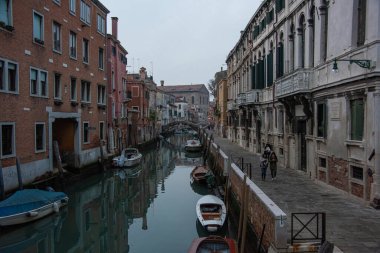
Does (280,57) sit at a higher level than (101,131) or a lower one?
higher

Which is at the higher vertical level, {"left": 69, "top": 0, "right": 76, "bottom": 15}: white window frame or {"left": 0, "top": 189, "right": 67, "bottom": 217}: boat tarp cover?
{"left": 69, "top": 0, "right": 76, "bottom": 15}: white window frame

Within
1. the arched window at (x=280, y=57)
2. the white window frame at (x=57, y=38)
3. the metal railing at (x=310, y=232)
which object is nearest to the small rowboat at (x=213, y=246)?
the metal railing at (x=310, y=232)

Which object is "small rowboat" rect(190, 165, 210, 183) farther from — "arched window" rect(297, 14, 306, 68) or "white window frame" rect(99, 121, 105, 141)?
"white window frame" rect(99, 121, 105, 141)

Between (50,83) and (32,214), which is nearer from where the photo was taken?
(32,214)

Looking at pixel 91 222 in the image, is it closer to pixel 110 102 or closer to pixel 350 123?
pixel 350 123

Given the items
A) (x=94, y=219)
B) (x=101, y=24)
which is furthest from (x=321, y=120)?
(x=101, y=24)

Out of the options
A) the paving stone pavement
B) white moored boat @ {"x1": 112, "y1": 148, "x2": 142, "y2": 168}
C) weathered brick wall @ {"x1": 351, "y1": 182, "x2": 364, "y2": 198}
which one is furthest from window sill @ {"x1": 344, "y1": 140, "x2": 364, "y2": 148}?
white moored boat @ {"x1": 112, "y1": 148, "x2": 142, "y2": 168}

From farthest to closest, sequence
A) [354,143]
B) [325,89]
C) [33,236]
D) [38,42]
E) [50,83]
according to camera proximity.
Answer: [50,83], [38,42], [325,89], [33,236], [354,143]

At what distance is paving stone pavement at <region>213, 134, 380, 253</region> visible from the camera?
7.32m

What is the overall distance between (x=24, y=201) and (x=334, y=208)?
9.44 m

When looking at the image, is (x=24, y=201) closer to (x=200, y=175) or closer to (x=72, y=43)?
(x=200, y=175)

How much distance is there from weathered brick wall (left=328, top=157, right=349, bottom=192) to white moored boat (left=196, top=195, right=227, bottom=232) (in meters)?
3.66

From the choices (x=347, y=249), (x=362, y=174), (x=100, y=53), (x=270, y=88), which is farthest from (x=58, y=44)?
(x=347, y=249)

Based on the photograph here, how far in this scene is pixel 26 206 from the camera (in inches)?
490
